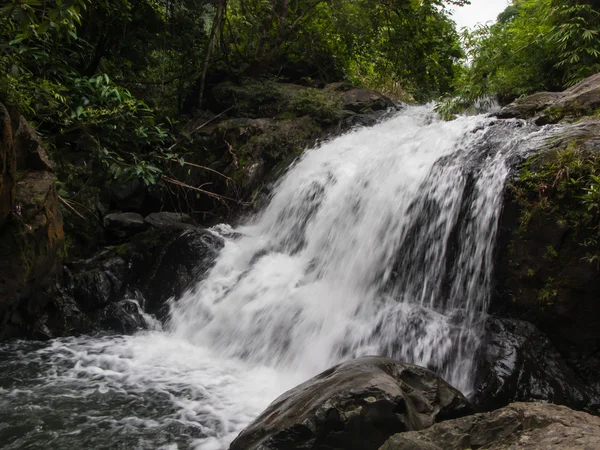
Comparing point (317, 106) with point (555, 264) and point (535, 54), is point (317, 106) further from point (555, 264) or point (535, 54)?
point (555, 264)

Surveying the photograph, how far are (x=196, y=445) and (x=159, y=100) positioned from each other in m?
9.95

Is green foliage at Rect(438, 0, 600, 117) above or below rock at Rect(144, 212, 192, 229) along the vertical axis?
above

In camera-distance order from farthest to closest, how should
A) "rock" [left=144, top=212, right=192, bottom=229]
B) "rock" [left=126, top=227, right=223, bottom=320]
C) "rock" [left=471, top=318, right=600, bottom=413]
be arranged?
"rock" [left=144, top=212, right=192, bottom=229] → "rock" [left=126, top=227, right=223, bottom=320] → "rock" [left=471, top=318, right=600, bottom=413]

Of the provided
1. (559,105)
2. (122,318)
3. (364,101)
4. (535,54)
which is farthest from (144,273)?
(535,54)

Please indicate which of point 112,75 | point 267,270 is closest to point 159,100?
point 112,75

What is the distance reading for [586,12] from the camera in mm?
7699

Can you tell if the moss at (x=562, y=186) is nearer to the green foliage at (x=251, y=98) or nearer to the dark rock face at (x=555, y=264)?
the dark rock face at (x=555, y=264)

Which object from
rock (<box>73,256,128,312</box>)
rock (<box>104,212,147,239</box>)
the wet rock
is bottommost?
the wet rock

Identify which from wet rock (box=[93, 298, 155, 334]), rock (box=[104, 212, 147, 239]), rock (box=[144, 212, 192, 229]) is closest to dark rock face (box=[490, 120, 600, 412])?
wet rock (box=[93, 298, 155, 334])

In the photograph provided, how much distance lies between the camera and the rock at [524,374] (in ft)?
13.6

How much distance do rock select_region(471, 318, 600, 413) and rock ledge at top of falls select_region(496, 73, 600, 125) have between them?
308 centimetres

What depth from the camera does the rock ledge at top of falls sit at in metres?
5.92

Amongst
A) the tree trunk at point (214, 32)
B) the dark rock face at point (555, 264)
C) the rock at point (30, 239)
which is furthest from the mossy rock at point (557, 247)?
the tree trunk at point (214, 32)

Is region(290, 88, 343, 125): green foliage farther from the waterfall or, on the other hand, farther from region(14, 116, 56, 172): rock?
region(14, 116, 56, 172): rock
